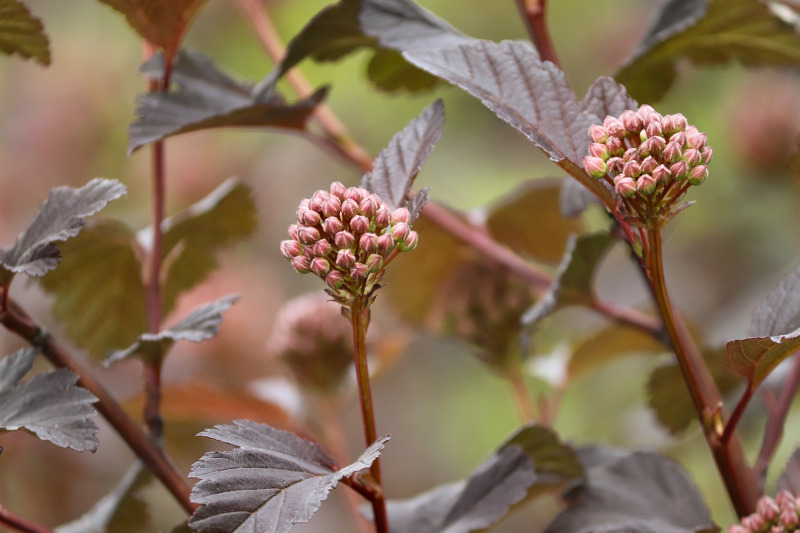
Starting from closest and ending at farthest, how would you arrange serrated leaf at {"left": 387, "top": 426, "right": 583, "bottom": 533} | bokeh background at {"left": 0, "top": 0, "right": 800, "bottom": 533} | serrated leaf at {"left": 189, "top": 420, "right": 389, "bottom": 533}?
serrated leaf at {"left": 189, "top": 420, "right": 389, "bottom": 533}
serrated leaf at {"left": 387, "top": 426, "right": 583, "bottom": 533}
bokeh background at {"left": 0, "top": 0, "right": 800, "bottom": 533}

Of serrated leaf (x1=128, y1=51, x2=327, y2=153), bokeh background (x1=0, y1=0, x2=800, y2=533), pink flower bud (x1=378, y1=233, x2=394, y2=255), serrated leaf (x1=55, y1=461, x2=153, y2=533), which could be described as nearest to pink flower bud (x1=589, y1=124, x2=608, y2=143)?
pink flower bud (x1=378, y1=233, x2=394, y2=255)

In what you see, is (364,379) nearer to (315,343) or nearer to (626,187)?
(626,187)

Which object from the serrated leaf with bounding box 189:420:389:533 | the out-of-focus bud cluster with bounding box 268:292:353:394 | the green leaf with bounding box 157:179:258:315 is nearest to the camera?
the serrated leaf with bounding box 189:420:389:533

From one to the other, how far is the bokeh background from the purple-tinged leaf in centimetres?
39

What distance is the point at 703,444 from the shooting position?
101 centimetres

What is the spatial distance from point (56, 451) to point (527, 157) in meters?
1.23

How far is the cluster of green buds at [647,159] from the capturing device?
326 mm

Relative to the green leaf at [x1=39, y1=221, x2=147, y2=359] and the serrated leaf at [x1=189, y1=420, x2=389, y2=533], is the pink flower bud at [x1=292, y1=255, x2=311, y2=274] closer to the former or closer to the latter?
the serrated leaf at [x1=189, y1=420, x2=389, y2=533]

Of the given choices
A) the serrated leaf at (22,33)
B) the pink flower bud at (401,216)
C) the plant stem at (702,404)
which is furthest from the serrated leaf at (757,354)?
the serrated leaf at (22,33)

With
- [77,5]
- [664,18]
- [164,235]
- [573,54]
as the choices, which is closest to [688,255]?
[573,54]

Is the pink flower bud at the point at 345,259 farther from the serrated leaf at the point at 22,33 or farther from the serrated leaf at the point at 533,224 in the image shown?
the serrated leaf at the point at 533,224

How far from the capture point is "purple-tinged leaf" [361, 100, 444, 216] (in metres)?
0.38

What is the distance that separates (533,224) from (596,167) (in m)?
0.34

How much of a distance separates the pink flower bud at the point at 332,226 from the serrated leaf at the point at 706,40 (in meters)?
0.24
